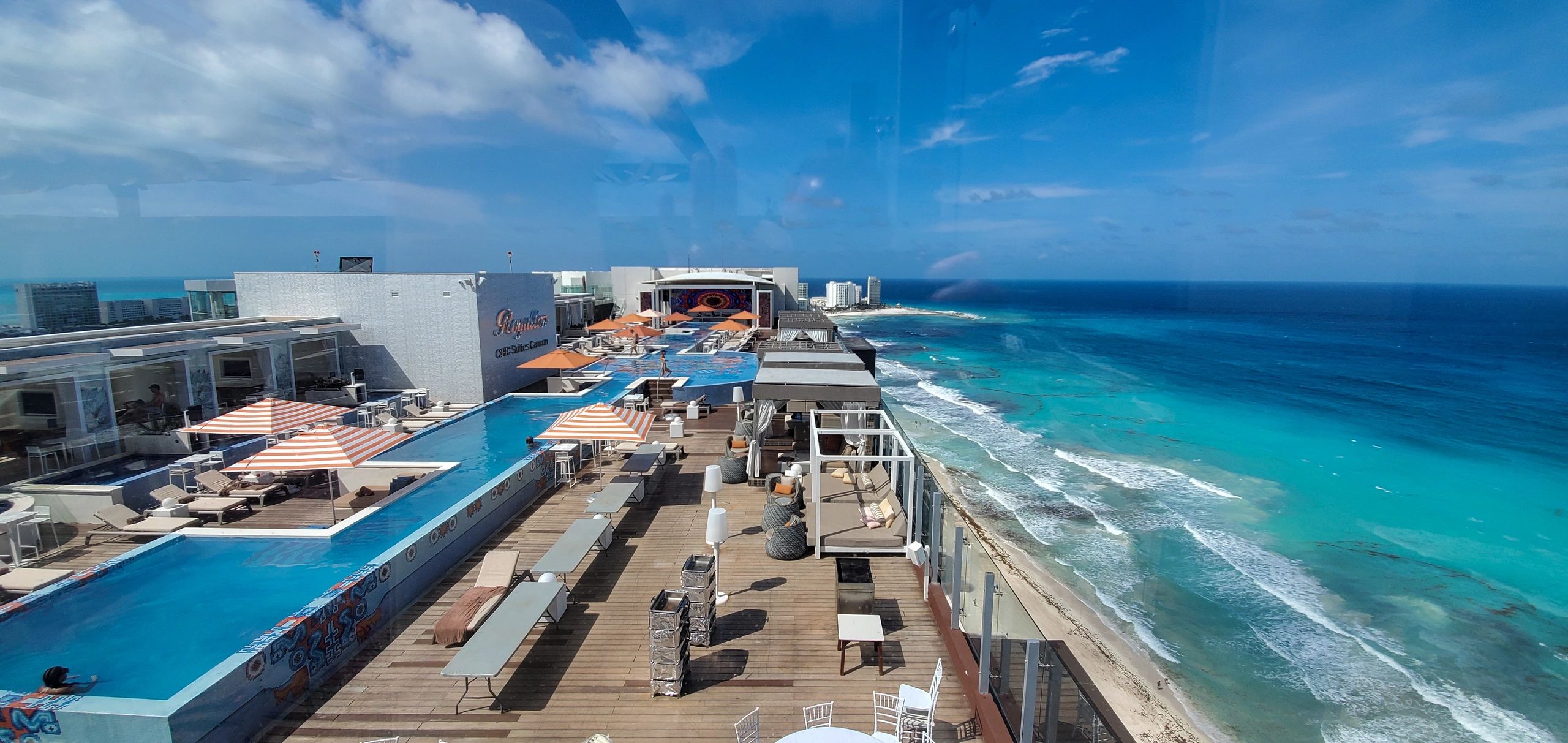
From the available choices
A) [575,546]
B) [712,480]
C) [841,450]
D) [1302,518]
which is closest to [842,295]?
[1302,518]

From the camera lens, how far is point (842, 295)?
Result: 384ft

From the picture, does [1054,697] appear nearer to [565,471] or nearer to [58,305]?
[565,471]

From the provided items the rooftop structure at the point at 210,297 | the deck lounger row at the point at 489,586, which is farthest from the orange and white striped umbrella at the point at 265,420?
the rooftop structure at the point at 210,297

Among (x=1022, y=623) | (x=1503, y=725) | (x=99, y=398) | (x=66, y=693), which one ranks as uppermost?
(x=99, y=398)

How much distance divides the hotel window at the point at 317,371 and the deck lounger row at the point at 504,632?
13.6 meters

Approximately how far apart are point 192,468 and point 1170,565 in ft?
69.0

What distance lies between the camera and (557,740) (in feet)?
16.0

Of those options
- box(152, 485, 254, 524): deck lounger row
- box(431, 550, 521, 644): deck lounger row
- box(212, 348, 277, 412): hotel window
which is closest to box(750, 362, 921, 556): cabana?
box(431, 550, 521, 644): deck lounger row

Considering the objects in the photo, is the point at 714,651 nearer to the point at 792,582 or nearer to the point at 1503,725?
the point at 792,582

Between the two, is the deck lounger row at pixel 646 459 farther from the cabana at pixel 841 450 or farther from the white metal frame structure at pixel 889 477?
the white metal frame structure at pixel 889 477

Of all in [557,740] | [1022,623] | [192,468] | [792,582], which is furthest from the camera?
[192,468]

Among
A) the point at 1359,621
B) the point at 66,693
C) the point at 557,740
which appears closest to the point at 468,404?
the point at 66,693

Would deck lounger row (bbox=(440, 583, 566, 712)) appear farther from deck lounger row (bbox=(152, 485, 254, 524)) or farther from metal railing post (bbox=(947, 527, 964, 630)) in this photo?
deck lounger row (bbox=(152, 485, 254, 524))

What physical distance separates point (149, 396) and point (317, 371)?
4488 mm
